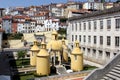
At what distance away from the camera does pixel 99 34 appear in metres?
43.2

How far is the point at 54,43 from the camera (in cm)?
3478

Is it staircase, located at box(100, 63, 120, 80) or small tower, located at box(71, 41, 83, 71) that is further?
small tower, located at box(71, 41, 83, 71)

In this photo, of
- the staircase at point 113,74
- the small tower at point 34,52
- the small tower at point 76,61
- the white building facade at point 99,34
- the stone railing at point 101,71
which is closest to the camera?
the staircase at point 113,74

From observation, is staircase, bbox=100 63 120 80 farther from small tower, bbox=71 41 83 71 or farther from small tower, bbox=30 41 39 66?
small tower, bbox=30 41 39 66

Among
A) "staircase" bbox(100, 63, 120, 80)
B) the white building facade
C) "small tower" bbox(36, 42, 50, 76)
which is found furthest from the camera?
the white building facade

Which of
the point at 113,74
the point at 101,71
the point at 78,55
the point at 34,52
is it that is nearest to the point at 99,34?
the point at 78,55

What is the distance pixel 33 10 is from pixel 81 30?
134 metres

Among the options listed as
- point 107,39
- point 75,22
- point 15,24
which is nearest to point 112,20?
point 107,39

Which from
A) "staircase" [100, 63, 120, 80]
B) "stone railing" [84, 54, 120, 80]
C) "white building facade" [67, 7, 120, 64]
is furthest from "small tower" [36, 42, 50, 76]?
"white building facade" [67, 7, 120, 64]

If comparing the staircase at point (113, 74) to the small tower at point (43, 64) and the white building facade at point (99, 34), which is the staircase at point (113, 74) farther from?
the white building facade at point (99, 34)

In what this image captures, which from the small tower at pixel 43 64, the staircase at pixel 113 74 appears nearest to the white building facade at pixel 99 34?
the small tower at pixel 43 64

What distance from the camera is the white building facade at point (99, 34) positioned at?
1505 inches

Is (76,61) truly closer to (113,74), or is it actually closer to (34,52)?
(34,52)

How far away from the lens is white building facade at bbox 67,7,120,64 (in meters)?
38.2
